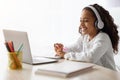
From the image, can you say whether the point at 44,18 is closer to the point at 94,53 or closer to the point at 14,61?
the point at 94,53

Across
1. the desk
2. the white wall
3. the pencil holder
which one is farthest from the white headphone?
the pencil holder

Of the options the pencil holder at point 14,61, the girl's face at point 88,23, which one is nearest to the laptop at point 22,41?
the pencil holder at point 14,61

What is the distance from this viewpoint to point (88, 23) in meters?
1.99

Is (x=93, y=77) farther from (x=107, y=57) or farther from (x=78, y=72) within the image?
(x=107, y=57)

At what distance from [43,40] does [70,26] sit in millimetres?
375

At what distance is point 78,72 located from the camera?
123 centimetres

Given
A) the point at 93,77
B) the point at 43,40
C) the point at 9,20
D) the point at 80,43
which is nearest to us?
the point at 93,77

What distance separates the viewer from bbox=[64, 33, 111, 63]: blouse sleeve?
167 cm

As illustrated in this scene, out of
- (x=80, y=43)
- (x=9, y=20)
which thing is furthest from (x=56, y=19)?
(x=80, y=43)

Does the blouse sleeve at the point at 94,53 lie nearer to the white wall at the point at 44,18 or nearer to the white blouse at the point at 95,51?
the white blouse at the point at 95,51

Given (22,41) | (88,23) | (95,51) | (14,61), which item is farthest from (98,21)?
(14,61)

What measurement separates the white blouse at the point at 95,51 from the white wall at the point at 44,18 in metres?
0.59

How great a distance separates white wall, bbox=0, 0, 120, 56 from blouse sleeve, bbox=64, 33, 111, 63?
67 cm

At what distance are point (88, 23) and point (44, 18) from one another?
0.90 meters
